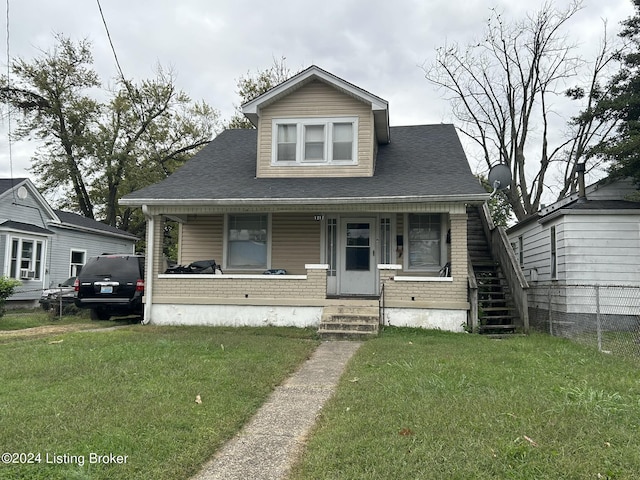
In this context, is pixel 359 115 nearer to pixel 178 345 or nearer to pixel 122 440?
pixel 178 345

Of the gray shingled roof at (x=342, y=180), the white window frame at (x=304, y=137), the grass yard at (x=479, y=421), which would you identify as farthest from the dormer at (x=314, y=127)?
the grass yard at (x=479, y=421)

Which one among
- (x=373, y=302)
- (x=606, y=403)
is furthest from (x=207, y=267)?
(x=606, y=403)

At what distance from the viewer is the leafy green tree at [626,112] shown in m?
12.1

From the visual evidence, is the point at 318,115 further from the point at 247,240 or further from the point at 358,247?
the point at 247,240

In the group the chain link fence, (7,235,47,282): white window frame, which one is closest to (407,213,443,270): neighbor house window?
the chain link fence

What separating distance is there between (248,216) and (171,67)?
21.5 metres

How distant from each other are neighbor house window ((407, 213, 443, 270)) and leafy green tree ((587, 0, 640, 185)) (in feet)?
15.3

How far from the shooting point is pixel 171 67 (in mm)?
30453

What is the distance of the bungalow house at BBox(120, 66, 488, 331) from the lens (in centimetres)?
1058

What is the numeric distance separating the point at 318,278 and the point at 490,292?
4389 mm

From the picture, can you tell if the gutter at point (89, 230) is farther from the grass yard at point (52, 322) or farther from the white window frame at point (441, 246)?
the white window frame at point (441, 246)

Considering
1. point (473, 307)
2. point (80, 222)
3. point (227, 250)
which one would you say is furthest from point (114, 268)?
point (80, 222)

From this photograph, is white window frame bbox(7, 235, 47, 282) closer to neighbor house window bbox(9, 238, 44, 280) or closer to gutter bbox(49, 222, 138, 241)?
neighbor house window bbox(9, 238, 44, 280)

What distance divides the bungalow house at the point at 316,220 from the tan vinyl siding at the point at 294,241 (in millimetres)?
26
